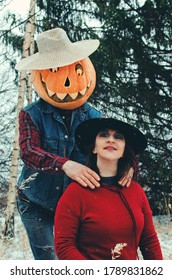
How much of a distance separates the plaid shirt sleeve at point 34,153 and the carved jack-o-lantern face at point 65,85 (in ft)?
0.69

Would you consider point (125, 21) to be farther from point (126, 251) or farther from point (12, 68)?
point (126, 251)

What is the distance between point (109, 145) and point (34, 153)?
401 millimetres

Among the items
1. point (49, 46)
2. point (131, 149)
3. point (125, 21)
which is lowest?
point (131, 149)

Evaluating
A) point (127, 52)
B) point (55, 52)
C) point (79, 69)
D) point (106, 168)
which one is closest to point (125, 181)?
point (106, 168)

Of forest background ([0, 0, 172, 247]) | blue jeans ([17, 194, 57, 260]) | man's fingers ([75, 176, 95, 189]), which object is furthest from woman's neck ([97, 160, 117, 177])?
forest background ([0, 0, 172, 247])

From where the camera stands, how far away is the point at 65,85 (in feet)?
7.95

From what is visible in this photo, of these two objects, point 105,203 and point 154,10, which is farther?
point 154,10

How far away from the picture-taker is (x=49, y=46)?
2.48 metres

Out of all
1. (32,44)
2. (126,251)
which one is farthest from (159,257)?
(32,44)

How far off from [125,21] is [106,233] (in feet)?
19.7

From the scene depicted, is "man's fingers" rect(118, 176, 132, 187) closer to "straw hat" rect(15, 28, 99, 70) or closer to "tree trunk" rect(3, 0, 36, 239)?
"straw hat" rect(15, 28, 99, 70)

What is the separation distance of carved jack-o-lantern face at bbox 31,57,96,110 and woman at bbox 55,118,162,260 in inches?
15.7
